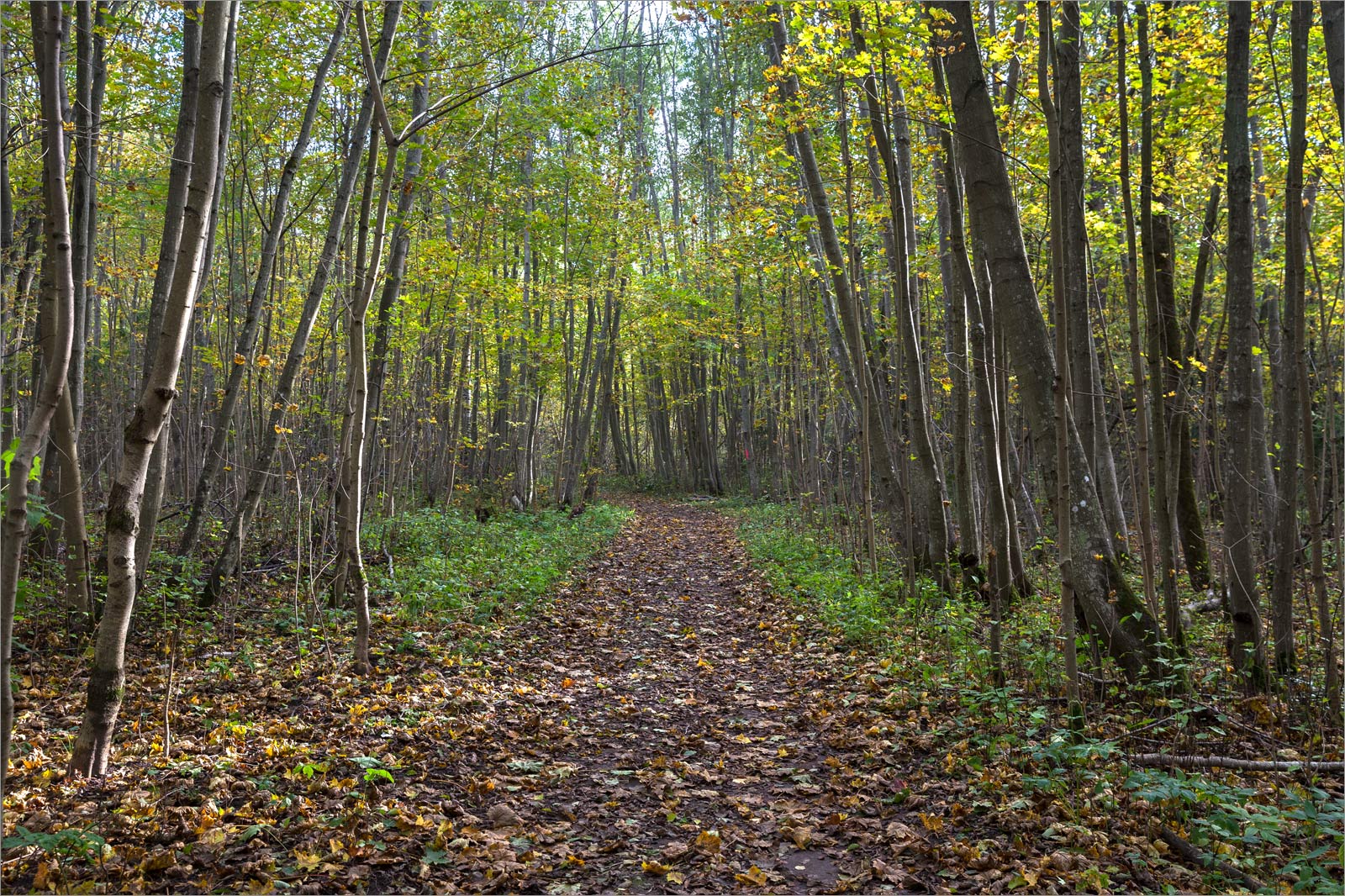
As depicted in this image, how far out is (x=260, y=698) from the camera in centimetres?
528

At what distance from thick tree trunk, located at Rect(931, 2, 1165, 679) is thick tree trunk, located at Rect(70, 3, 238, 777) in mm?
4606

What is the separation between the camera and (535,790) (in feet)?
13.9

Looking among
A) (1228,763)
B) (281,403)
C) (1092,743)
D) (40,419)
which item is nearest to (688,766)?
(1092,743)

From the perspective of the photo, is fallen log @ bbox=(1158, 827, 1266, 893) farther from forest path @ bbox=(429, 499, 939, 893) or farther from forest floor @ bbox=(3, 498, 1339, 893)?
forest path @ bbox=(429, 499, 939, 893)

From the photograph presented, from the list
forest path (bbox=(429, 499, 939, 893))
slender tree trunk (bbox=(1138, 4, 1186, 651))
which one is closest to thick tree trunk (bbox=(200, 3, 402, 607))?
forest path (bbox=(429, 499, 939, 893))

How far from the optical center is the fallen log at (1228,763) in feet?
12.8

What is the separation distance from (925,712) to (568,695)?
8.66 ft

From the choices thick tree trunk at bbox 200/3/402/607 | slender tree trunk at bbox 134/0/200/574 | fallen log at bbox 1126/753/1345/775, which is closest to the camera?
fallen log at bbox 1126/753/1345/775

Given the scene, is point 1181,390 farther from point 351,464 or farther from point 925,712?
point 351,464

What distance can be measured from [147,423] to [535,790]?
2.74m

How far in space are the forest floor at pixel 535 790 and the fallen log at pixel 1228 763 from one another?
18.3 inches

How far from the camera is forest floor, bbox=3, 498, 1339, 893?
126 inches

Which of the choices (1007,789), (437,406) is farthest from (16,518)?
(437,406)

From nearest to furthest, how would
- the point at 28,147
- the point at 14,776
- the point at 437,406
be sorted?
1. the point at 14,776
2. the point at 28,147
3. the point at 437,406
